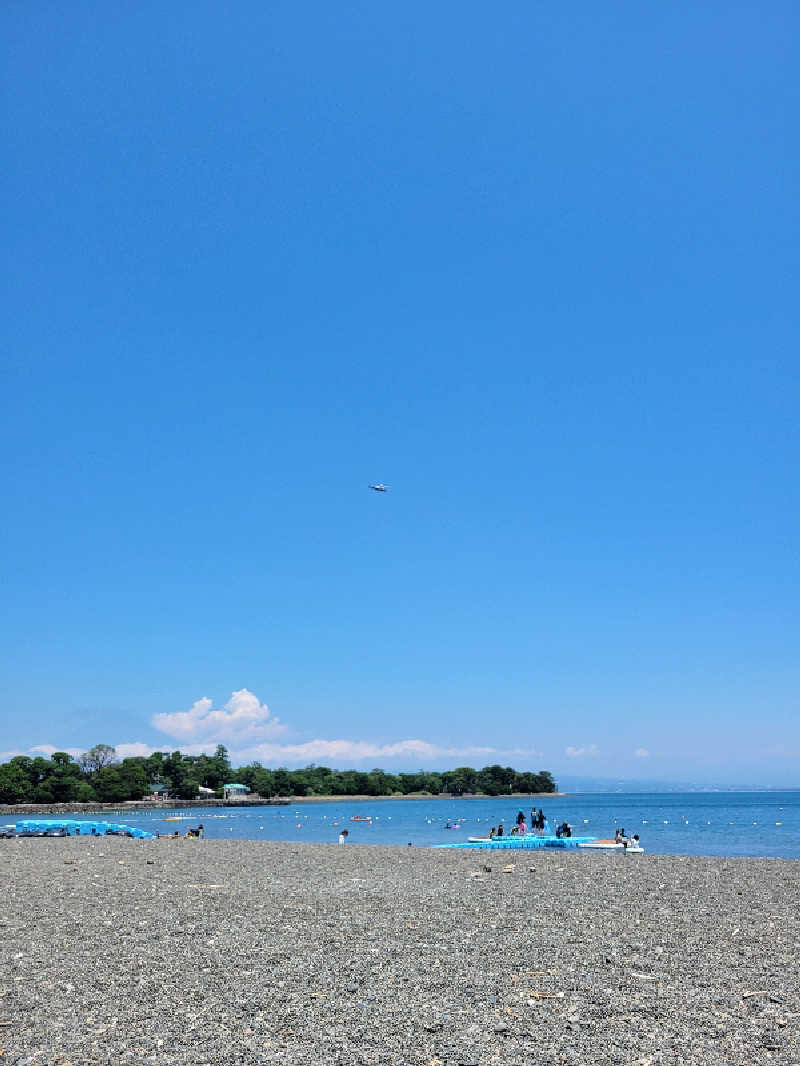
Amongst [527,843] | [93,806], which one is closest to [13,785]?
[93,806]

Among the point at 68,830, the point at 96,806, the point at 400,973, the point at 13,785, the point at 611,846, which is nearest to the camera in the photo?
the point at 400,973

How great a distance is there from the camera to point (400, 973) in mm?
12234

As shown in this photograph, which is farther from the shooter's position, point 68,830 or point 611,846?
point 68,830

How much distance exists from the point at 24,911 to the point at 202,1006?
33.8 ft

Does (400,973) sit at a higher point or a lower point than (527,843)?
higher

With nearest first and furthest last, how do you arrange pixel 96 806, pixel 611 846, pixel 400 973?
pixel 400 973 → pixel 611 846 → pixel 96 806

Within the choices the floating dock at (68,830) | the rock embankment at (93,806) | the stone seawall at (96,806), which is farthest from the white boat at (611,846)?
the stone seawall at (96,806)

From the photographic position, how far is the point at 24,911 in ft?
61.3

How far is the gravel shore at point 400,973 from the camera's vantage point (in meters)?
9.11

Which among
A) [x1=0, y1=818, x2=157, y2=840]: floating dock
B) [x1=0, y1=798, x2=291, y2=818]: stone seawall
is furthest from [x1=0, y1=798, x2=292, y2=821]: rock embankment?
[x1=0, y1=818, x2=157, y2=840]: floating dock

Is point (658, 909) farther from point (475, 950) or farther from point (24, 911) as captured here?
point (24, 911)

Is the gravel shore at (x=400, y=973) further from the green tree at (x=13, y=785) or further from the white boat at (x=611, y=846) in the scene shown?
the green tree at (x=13, y=785)

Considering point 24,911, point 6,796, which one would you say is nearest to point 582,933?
point 24,911

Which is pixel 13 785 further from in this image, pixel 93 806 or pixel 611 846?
pixel 611 846
